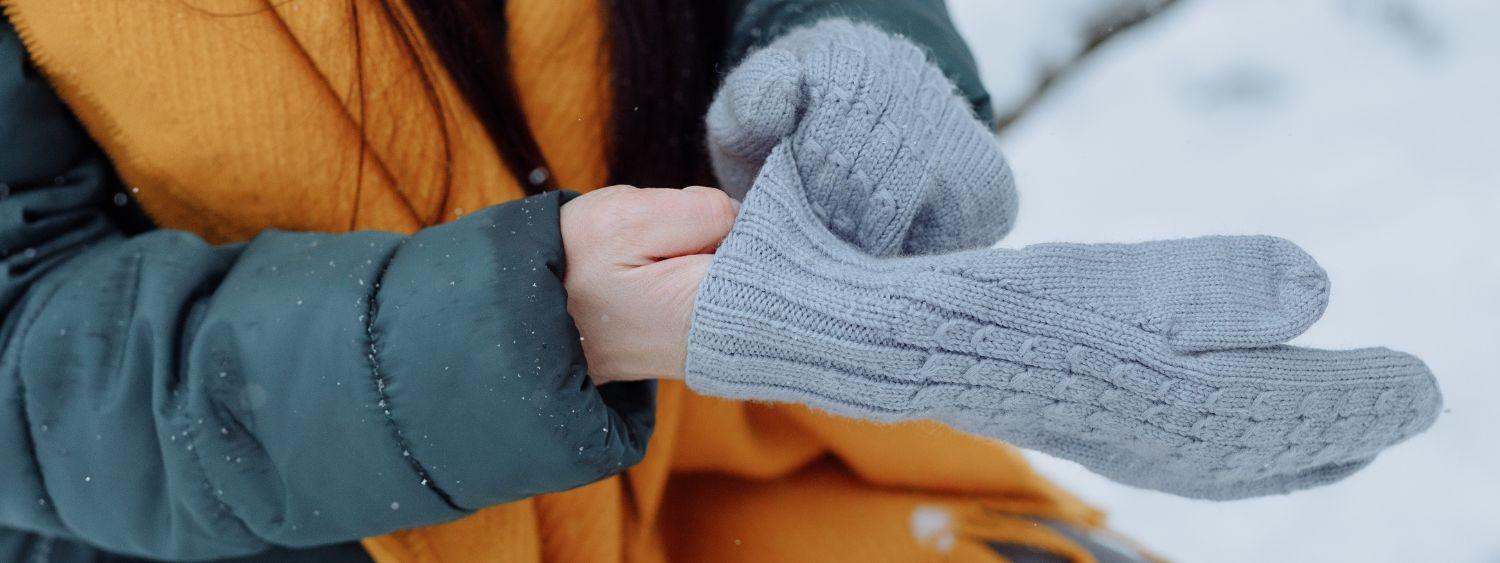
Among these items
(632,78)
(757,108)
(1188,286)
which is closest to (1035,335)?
(1188,286)

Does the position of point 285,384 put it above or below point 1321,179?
above

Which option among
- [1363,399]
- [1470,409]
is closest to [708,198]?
[1363,399]

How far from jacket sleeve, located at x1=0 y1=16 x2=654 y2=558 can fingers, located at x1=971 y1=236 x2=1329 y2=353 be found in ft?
0.96

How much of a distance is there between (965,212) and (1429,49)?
1.31m

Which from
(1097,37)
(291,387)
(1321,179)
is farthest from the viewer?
(1097,37)

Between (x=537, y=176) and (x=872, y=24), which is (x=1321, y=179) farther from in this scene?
(x=537, y=176)

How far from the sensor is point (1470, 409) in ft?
4.53

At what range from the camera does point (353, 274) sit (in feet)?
2.06

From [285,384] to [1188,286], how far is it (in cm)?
58

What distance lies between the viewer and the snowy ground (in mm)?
1356

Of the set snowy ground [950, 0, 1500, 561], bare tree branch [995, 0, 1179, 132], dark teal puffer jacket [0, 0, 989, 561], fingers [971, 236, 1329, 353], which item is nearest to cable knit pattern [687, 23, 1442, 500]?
fingers [971, 236, 1329, 353]

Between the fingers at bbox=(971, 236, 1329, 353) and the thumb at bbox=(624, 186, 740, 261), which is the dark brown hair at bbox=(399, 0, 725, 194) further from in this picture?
the fingers at bbox=(971, 236, 1329, 353)

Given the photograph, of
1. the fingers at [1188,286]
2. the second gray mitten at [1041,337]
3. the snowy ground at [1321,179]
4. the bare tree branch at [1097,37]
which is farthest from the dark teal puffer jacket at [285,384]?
the bare tree branch at [1097,37]

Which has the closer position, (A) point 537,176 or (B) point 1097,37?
(A) point 537,176
